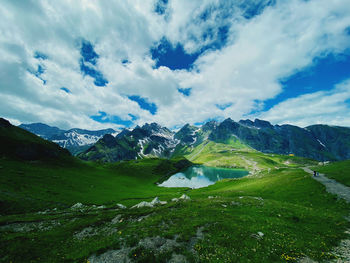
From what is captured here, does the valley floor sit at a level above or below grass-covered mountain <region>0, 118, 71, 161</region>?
below

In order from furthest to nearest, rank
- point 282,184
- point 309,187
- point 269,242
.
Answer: point 282,184 < point 309,187 < point 269,242

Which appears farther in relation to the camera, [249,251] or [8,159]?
[8,159]

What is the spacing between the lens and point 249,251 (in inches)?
441

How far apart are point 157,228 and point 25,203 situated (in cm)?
3207

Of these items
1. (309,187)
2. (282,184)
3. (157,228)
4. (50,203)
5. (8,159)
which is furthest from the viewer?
(8,159)

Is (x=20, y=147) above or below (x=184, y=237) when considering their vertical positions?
above

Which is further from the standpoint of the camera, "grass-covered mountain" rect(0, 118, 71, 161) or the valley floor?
"grass-covered mountain" rect(0, 118, 71, 161)

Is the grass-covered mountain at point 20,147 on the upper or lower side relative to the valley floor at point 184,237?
upper

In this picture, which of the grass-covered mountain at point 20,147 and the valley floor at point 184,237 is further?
the grass-covered mountain at point 20,147

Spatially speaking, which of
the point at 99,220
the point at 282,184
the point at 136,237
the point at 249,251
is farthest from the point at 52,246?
the point at 282,184

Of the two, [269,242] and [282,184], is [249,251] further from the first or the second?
[282,184]

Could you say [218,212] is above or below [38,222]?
above

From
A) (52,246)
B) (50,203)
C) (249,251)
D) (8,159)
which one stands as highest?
(8,159)

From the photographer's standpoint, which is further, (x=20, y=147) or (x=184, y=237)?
(x=20, y=147)
